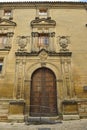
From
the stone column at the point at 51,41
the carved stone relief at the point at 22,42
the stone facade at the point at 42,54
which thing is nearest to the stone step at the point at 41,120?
the stone facade at the point at 42,54

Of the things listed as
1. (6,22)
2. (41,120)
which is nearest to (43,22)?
(6,22)

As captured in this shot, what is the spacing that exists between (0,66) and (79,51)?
Result: 233 inches

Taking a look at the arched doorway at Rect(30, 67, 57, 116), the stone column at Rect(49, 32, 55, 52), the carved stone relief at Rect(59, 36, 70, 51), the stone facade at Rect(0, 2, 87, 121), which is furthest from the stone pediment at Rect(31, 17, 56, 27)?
the arched doorway at Rect(30, 67, 57, 116)

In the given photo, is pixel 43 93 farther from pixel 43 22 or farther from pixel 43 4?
pixel 43 4

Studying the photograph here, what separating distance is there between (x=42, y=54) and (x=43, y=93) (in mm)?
2907

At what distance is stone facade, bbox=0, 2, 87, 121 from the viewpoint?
14211 mm

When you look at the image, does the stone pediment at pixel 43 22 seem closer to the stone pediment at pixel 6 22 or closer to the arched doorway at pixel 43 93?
the stone pediment at pixel 6 22

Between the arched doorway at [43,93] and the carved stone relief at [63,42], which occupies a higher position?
the carved stone relief at [63,42]

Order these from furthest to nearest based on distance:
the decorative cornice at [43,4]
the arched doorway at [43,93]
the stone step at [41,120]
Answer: the decorative cornice at [43,4] < the arched doorway at [43,93] < the stone step at [41,120]

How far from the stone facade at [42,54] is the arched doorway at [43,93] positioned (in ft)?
0.22

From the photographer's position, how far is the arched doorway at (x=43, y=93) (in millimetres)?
14328

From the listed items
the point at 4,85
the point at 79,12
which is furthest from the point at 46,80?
the point at 79,12

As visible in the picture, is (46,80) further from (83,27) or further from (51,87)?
(83,27)

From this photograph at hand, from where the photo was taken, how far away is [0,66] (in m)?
15.6
